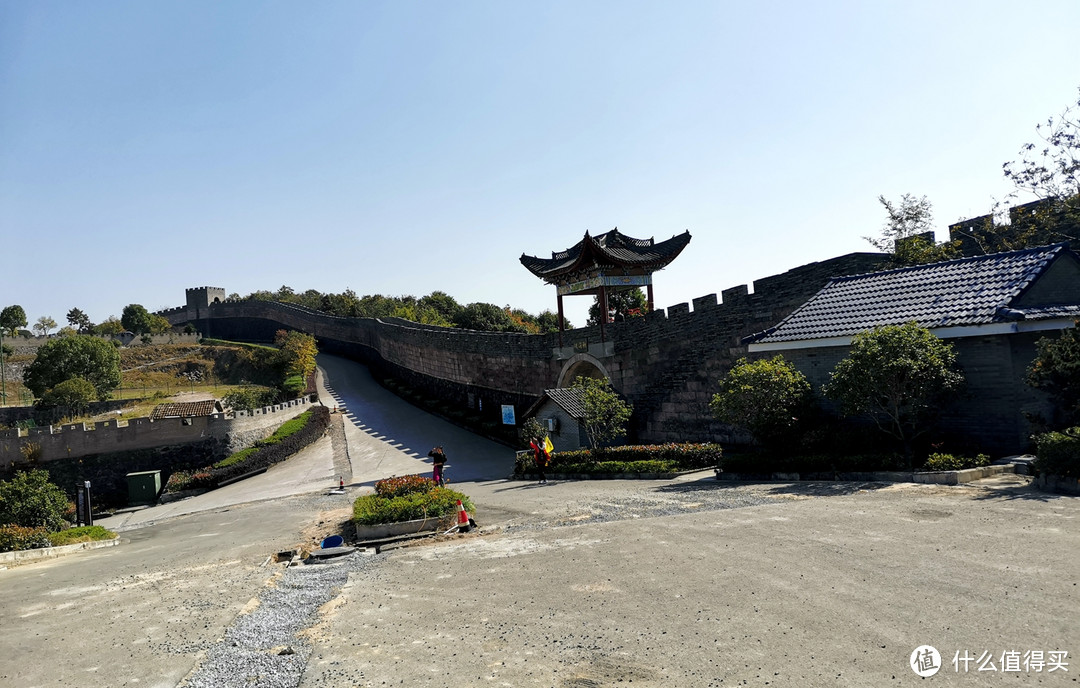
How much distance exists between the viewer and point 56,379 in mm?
44062

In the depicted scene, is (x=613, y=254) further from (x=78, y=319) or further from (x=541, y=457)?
(x=78, y=319)

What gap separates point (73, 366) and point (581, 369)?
115 ft

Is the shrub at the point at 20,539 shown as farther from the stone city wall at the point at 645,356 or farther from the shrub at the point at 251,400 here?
the shrub at the point at 251,400

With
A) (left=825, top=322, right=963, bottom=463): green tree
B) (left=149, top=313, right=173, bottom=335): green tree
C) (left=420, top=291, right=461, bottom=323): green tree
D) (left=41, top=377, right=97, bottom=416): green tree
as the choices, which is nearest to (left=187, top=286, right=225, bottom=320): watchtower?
(left=149, top=313, right=173, bottom=335): green tree

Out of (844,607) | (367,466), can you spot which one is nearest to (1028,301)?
(844,607)

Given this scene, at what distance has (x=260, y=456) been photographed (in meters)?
29.7

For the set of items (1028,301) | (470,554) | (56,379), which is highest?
(56,379)

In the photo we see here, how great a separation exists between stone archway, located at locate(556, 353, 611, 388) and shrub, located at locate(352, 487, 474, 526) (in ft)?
44.0

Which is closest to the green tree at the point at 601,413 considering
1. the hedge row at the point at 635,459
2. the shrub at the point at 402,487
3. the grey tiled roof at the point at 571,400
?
the grey tiled roof at the point at 571,400

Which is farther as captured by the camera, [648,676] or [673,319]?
[673,319]

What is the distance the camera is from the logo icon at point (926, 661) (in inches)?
195

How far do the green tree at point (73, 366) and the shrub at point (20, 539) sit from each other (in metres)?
31.5

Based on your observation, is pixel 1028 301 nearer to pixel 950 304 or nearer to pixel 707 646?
pixel 950 304

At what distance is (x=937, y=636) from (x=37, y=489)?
22.3 metres
